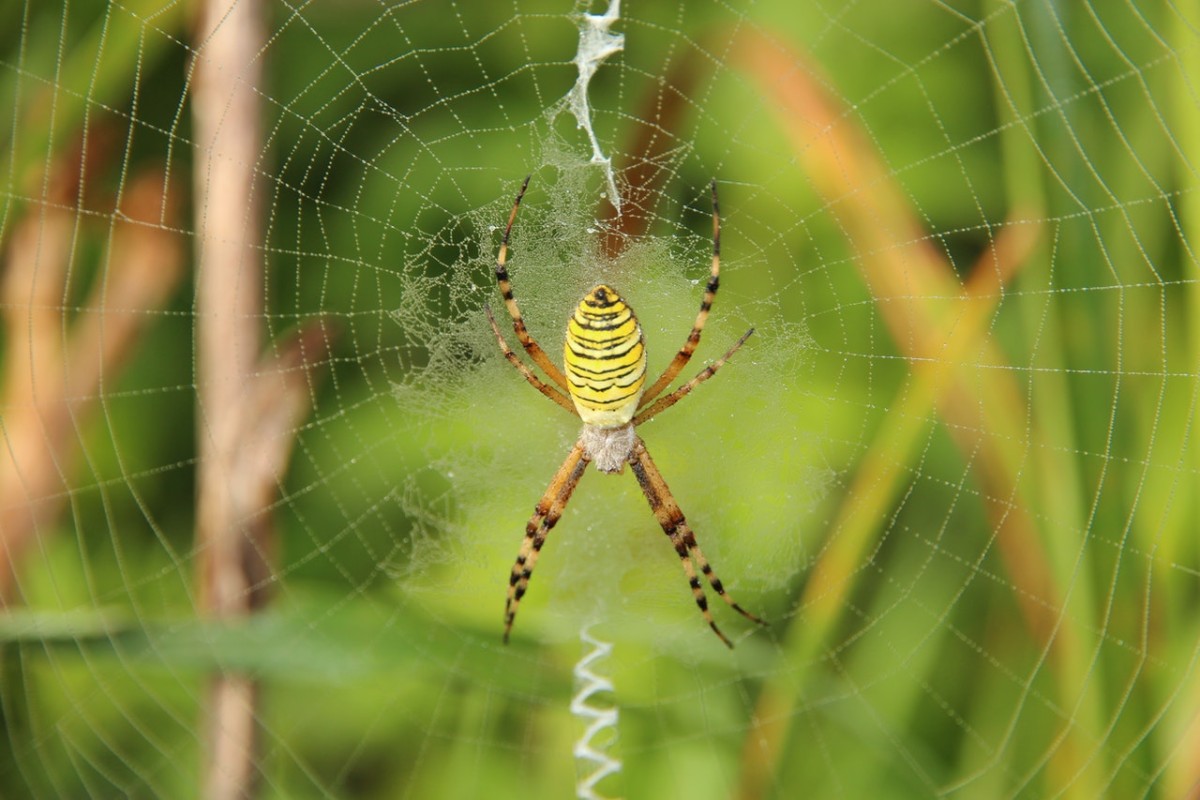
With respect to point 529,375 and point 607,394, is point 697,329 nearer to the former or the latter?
point 607,394

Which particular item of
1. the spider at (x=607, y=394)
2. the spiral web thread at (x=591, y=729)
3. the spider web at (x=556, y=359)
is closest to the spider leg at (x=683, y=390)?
the spider at (x=607, y=394)

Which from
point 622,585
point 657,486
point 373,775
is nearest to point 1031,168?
point 657,486

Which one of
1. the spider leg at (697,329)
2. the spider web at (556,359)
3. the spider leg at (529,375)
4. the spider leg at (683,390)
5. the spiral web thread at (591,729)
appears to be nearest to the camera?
the spider web at (556,359)

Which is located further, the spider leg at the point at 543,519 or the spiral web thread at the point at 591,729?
the spider leg at the point at 543,519

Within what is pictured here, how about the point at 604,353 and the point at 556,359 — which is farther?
the point at 556,359

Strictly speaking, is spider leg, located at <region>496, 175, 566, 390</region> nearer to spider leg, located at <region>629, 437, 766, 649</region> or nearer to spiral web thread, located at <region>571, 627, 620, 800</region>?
spider leg, located at <region>629, 437, 766, 649</region>

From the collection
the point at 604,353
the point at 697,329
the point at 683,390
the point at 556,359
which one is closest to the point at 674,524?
the point at 683,390

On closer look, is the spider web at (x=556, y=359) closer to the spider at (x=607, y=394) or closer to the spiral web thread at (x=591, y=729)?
the spiral web thread at (x=591, y=729)
